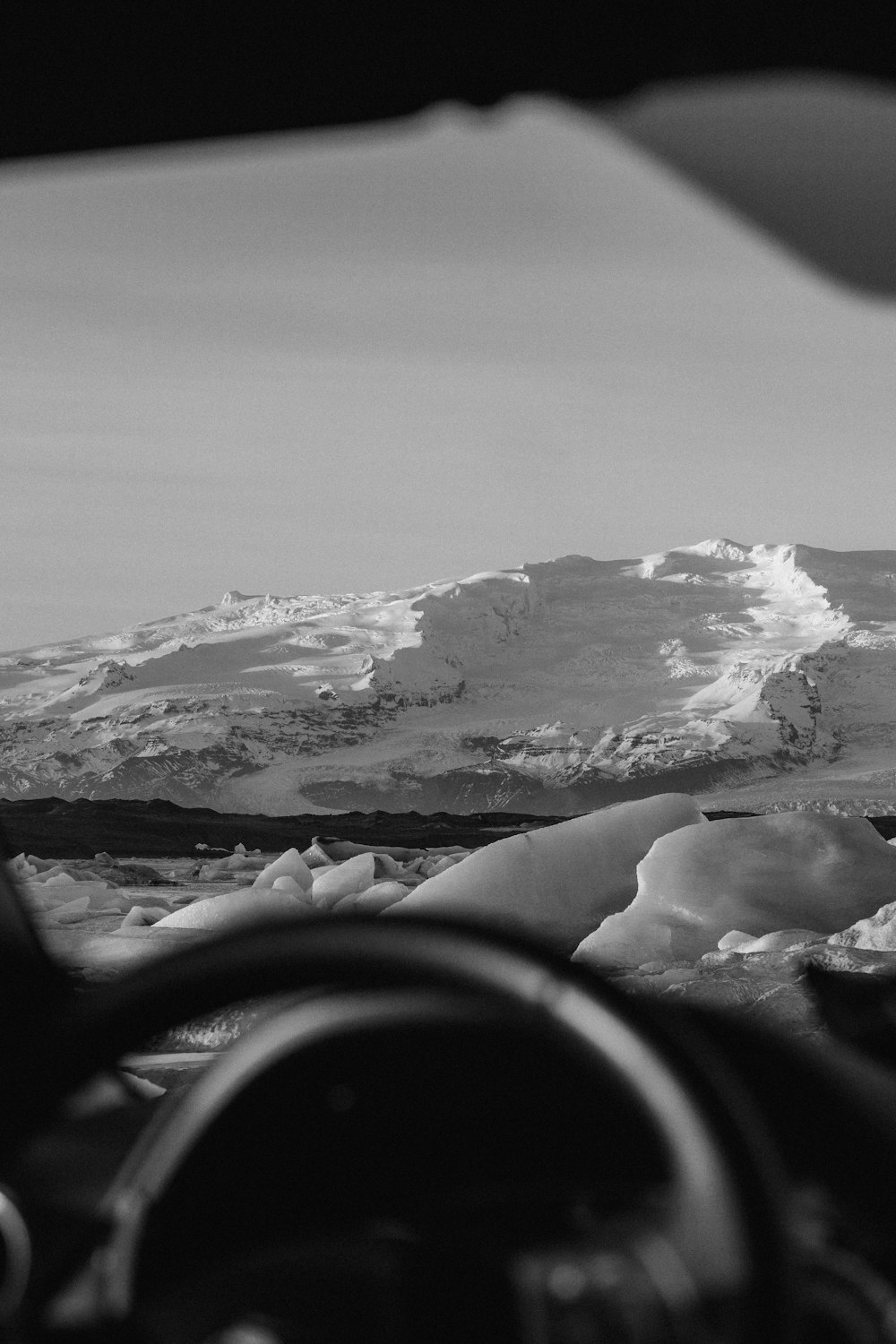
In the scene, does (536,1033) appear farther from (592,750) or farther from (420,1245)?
(592,750)

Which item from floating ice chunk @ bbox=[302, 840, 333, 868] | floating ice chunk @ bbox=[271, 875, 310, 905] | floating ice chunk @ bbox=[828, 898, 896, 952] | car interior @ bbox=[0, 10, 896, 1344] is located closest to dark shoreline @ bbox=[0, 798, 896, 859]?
floating ice chunk @ bbox=[302, 840, 333, 868]

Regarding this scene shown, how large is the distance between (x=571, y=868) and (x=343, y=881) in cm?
259

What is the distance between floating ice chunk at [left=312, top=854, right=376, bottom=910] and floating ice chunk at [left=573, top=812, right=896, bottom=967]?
254 centimetres

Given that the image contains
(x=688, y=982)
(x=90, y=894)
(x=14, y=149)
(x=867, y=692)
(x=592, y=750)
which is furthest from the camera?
(x=867, y=692)

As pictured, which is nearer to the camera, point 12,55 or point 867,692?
point 12,55

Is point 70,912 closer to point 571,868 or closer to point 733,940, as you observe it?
point 571,868

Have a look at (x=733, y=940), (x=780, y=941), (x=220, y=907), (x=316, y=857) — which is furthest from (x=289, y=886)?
(x=780, y=941)

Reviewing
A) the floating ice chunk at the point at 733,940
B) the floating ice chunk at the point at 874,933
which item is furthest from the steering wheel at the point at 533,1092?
the floating ice chunk at the point at 733,940

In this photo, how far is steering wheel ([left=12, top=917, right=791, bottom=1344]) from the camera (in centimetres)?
58

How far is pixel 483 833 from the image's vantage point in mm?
15078

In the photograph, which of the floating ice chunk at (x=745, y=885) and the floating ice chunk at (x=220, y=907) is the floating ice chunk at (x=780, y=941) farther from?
the floating ice chunk at (x=220, y=907)

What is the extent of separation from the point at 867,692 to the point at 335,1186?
1886 centimetres

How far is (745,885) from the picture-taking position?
5.94m

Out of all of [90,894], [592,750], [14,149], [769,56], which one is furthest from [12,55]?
[592,750]
